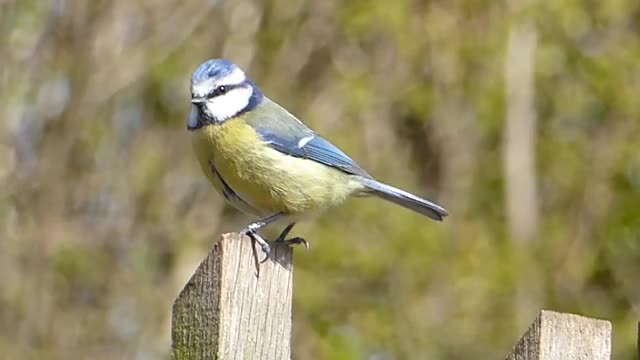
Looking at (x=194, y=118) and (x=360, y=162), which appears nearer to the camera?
(x=194, y=118)

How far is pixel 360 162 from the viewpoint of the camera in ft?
15.7

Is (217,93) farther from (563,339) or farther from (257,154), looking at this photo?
(563,339)

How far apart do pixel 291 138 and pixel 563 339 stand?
1211 mm

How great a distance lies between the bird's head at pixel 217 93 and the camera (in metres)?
2.73

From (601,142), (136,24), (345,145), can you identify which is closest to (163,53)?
(136,24)

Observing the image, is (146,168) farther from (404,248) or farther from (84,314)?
(404,248)

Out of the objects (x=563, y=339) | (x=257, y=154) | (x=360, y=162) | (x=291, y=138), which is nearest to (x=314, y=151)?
(x=291, y=138)

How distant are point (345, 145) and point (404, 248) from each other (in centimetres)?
46

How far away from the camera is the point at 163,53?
465 cm

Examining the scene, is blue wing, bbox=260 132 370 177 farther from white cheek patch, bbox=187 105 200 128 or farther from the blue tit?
white cheek patch, bbox=187 105 200 128

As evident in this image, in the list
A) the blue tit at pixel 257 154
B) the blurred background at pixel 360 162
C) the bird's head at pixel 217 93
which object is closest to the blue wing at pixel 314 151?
the blue tit at pixel 257 154

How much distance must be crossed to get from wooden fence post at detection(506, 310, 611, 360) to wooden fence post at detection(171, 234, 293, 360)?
0.36 metres

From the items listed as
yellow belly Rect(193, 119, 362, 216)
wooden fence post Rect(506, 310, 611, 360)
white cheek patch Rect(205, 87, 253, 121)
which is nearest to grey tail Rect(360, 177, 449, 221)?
yellow belly Rect(193, 119, 362, 216)

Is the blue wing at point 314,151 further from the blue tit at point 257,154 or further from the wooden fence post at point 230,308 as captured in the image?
the wooden fence post at point 230,308
